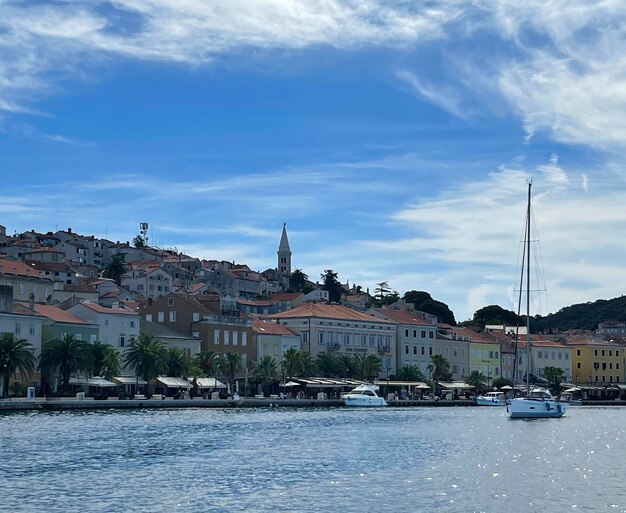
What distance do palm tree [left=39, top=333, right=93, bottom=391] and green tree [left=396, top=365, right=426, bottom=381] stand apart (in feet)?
180

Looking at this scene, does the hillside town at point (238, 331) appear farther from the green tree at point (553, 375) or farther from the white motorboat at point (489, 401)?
the white motorboat at point (489, 401)

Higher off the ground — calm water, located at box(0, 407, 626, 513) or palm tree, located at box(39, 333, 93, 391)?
palm tree, located at box(39, 333, 93, 391)

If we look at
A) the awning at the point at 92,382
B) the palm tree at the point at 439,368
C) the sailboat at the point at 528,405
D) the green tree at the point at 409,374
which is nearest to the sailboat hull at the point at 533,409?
the sailboat at the point at 528,405

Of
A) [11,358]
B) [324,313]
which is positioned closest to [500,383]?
[324,313]

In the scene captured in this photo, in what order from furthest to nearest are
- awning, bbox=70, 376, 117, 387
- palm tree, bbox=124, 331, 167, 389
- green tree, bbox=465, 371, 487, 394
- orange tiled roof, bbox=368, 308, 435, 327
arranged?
green tree, bbox=465, 371, 487, 394, orange tiled roof, bbox=368, 308, 435, 327, palm tree, bbox=124, 331, 167, 389, awning, bbox=70, 376, 117, 387

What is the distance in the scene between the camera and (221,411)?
97.2 metres

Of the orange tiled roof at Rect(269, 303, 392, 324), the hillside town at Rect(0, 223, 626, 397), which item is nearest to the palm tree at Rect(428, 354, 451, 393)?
the hillside town at Rect(0, 223, 626, 397)

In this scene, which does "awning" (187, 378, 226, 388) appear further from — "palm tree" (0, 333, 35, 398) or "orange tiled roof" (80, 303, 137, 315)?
"palm tree" (0, 333, 35, 398)

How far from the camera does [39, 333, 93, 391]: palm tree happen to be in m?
98.6

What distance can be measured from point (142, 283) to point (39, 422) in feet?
395

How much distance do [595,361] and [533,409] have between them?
307 feet

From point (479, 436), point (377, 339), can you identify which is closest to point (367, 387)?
point (377, 339)

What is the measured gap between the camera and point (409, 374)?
145 m

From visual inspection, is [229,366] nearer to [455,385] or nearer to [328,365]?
[328,365]
